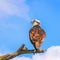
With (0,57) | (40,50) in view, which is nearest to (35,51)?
(40,50)

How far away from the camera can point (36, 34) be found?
74.7ft

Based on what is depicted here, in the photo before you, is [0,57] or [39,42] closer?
[39,42]

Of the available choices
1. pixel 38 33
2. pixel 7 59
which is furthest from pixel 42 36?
pixel 7 59

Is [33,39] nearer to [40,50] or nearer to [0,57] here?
[40,50]

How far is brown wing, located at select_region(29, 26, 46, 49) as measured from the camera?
2262 cm

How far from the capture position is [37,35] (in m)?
22.7

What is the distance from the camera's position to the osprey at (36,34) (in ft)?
74.1

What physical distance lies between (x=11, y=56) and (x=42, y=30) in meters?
1.66

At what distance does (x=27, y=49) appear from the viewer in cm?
2334

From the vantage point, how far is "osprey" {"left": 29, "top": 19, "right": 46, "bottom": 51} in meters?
22.6

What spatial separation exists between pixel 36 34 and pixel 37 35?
0.08m

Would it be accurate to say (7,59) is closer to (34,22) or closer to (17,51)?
(17,51)

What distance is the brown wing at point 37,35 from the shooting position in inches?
891

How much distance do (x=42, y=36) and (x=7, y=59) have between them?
71.5 inches
